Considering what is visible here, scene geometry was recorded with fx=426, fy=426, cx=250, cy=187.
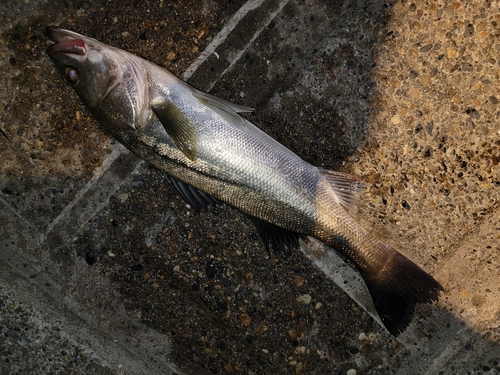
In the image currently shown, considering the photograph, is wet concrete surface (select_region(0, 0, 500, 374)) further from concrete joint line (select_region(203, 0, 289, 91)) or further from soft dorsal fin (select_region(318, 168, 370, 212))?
soft dorsal fin (select_region(318, 168, 370, 212))

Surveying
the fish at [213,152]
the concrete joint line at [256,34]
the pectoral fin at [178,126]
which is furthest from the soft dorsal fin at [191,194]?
the concrete joint line at [256,34]

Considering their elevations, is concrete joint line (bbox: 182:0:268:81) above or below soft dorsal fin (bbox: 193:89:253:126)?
above

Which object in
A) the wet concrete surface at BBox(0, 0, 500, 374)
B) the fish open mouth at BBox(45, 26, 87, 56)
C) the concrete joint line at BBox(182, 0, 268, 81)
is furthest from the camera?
the concrete joint line at BBox(182, 0, 268, 81)

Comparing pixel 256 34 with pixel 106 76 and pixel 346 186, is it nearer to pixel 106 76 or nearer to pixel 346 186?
pixel 106 76

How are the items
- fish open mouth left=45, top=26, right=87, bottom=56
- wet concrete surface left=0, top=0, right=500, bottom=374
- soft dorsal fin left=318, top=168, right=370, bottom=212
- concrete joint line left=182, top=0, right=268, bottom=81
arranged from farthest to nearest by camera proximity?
concrete joint line left=182, top=0, right=268, bottom=81 → wet concrete surface left=0, top=0, right=500, bottom=374 → soft dorsal fin left=318, top=168, right=370, bottom=212 → fish open mouth left=45, top=26, right=87, bottom=56

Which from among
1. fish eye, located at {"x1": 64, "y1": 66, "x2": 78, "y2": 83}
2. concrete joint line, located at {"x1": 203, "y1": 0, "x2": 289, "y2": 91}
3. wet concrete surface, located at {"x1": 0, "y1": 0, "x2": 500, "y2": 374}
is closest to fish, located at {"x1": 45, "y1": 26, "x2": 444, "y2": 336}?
fish eye, located at {"x1": 64, "y1": 66, "x2": 78, "y2": 83}

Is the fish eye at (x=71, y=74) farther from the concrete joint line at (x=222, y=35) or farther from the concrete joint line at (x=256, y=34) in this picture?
the concrete joint line at (x=256, y=34)

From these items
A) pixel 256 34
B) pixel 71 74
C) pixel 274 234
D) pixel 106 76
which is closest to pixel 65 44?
pixel 71 74

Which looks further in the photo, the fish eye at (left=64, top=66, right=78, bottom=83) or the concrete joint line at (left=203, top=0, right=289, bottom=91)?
the concrete joint line at (left=203, top=0, right=289, bottom=91)
